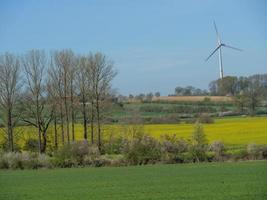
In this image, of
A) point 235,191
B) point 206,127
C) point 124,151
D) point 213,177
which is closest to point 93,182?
point 213,177

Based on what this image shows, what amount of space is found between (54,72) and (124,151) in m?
19.0

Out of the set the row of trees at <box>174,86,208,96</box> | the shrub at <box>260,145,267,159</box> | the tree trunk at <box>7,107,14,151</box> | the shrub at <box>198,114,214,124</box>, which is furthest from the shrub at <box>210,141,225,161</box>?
the row of trees at <box>174,86,208,96</box>

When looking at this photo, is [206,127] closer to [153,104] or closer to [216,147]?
[153,104]

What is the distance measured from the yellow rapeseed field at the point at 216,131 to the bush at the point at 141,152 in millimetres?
6500

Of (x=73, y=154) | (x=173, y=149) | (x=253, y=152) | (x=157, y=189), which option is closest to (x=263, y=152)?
(x=253, y=152)

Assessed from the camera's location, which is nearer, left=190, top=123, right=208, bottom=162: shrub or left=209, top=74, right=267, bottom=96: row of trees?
left=190, top=123, right=208, bottom=162: shrub

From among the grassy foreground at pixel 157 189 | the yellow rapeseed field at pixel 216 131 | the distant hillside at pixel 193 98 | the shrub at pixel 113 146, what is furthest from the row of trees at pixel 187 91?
the grassy foreground at pixel 157 189

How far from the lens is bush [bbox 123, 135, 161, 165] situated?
4412cm

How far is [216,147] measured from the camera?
45.2 m

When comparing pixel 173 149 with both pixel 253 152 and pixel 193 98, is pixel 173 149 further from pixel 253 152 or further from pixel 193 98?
pixel 193 98

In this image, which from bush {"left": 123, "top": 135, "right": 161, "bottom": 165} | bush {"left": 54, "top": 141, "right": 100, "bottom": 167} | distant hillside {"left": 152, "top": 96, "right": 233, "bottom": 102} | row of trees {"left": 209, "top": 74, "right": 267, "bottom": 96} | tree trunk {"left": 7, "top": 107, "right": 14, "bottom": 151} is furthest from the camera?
distant hillside {"left": 152, "top": 96, "right": 233, "bottom": 102}

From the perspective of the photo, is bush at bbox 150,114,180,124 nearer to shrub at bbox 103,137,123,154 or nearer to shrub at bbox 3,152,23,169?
shrub at bbox 103,137,123,154

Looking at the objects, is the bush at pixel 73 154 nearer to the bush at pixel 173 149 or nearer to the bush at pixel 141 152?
the bush at pixel 141 152

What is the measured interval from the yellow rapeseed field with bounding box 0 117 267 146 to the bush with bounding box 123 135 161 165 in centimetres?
650
